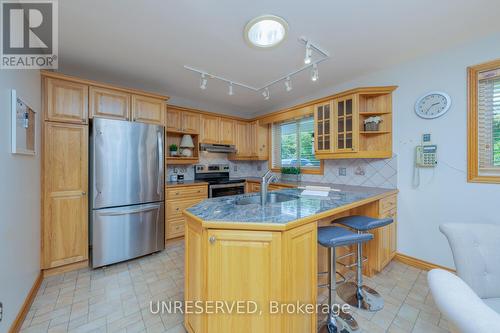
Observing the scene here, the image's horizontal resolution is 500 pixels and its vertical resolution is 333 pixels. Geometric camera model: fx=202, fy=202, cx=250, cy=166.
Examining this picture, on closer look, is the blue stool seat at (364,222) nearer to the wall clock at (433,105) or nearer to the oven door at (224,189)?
the wall clock at (433,105)

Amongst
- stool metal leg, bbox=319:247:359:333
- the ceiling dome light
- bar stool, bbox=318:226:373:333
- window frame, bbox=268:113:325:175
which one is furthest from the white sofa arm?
window frame, bbox=268:113:325:175

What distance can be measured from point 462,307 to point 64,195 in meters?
3.17

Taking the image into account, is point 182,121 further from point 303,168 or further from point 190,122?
point 303,168

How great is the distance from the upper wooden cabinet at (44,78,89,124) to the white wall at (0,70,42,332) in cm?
10

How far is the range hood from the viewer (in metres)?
3.72

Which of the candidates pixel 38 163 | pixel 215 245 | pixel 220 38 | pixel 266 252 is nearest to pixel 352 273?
pixel 266 252

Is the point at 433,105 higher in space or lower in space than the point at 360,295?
higher

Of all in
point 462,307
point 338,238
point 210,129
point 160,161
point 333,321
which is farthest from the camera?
point 210,129

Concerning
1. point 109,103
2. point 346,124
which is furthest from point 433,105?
point 109,103

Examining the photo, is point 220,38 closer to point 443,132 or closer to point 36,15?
point 36,15

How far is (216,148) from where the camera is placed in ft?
12.7

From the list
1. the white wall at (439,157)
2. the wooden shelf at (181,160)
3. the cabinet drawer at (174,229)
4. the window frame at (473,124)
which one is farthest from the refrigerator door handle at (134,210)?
the window frame at (473,124)


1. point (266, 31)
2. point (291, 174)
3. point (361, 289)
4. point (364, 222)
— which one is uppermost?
point (266, 31)

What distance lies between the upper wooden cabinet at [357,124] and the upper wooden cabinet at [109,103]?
2.71m
